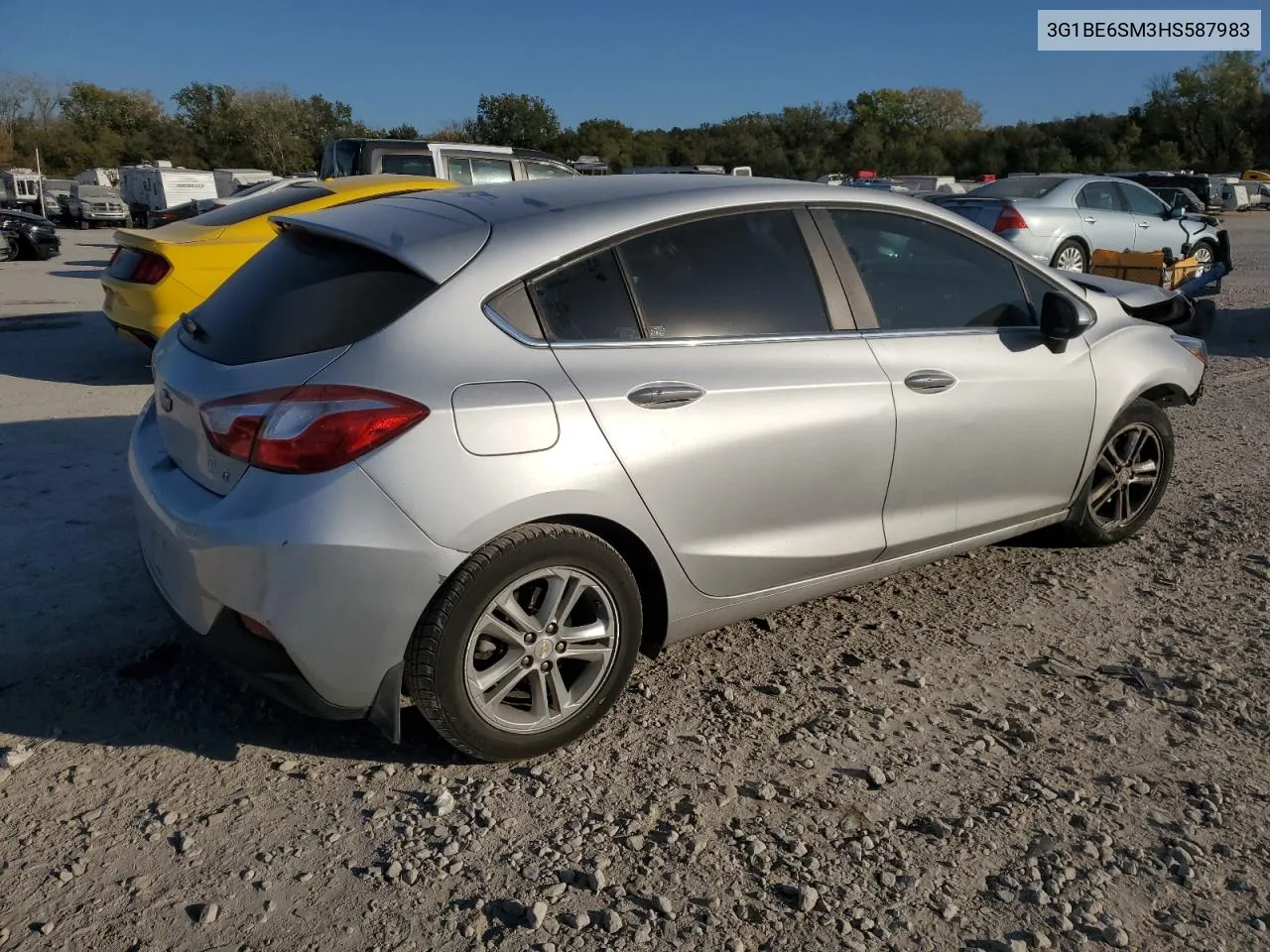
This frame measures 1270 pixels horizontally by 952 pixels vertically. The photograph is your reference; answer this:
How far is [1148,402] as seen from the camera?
4.80 metres

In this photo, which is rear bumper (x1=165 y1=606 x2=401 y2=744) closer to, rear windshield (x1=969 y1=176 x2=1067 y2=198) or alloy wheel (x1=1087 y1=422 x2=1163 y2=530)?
alloy wheel (x1=1087 y1=422 x2=1163 y2=530)

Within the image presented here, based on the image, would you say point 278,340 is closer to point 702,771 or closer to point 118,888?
point 118,888

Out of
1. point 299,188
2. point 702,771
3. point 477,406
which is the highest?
point 299,188

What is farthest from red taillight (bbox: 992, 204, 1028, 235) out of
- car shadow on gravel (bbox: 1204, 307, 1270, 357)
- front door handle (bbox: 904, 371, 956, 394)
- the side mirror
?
front door handle (bbox: 904, 371, 956, 394)

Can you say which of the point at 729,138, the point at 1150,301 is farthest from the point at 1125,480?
the point at 729,138

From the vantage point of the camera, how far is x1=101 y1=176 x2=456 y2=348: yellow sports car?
7.64 meters

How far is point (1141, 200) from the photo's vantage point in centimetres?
1466

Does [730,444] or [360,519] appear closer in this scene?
[360,519]

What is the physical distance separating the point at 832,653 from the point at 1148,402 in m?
2.14

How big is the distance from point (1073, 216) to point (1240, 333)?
3.02 meters

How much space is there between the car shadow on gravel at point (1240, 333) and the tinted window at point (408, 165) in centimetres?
944

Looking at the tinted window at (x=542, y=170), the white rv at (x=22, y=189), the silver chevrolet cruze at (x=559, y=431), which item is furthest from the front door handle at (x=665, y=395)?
the white rv at (x=22, y=189)

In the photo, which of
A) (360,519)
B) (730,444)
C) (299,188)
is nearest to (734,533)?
(730,444)

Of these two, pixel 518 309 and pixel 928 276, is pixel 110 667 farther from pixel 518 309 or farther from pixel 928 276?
pixel 928 276
